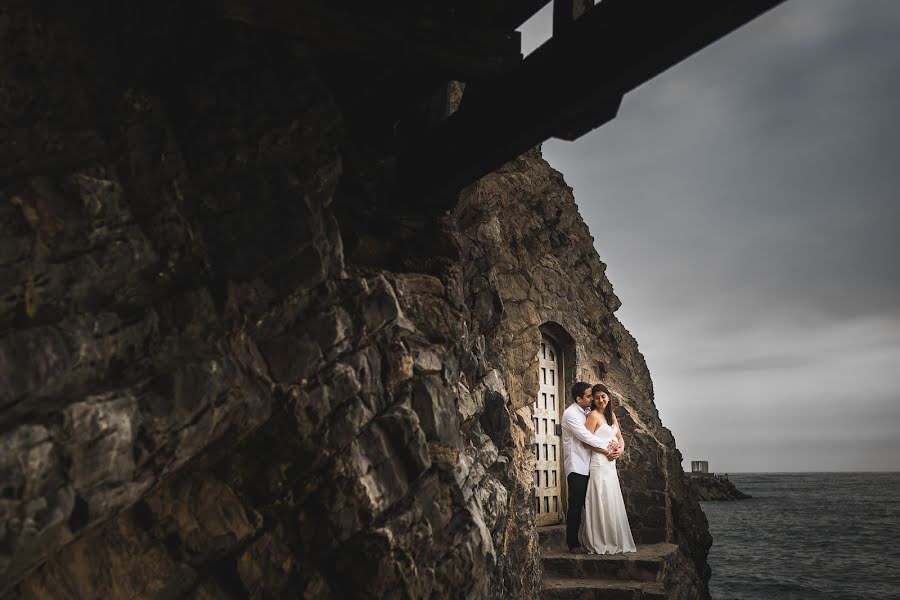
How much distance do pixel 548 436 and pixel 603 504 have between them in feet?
7.74

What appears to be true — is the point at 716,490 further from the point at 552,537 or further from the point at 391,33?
the point at 391,33

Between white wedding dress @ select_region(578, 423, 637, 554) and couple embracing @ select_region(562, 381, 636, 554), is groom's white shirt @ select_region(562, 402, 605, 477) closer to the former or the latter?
couple embracing @ select_region(562, 381, 636, 554)

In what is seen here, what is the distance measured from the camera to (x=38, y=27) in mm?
4453

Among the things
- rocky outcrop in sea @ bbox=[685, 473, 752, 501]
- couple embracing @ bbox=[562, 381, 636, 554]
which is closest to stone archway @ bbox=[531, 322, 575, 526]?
couple embracing @ bbox=[562, 381, 636, 554]

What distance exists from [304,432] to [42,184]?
2.30m

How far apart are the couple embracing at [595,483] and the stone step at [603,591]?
96 centimetres

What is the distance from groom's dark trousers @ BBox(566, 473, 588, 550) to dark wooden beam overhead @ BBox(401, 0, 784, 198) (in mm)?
5992

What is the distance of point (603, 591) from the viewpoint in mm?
9523

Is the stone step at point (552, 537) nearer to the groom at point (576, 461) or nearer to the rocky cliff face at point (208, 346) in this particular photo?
the groom at point (576, 461)

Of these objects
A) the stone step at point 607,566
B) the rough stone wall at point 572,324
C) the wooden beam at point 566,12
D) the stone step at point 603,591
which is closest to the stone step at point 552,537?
the stone step at point 607,566

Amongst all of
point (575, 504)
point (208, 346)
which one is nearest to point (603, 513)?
point (575, 504)

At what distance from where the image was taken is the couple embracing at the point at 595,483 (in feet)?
34.8

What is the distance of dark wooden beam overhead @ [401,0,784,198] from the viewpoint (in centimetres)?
393

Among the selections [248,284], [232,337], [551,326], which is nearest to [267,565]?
[232,337]
